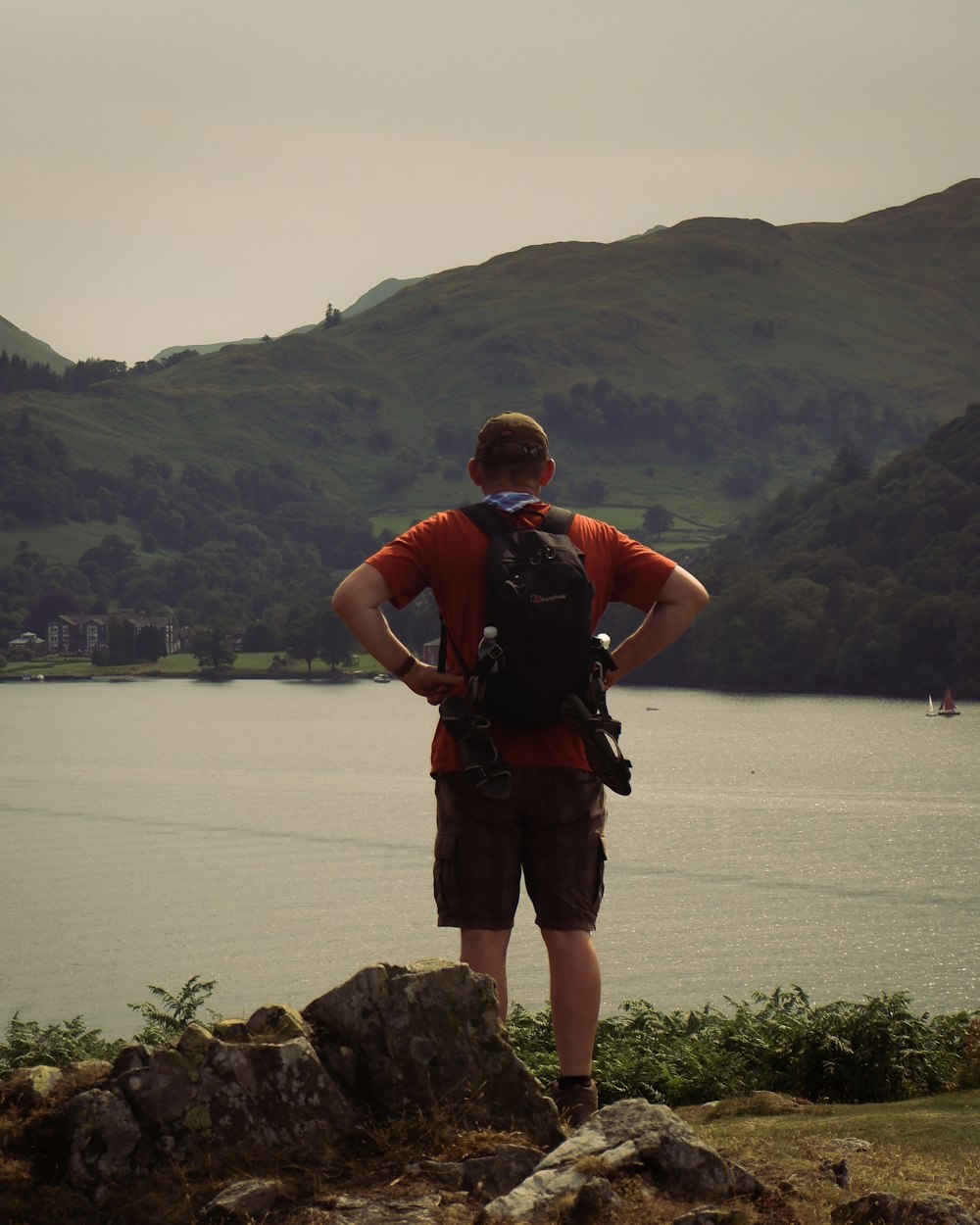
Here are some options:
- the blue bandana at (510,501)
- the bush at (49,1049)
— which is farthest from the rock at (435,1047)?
the bush at (49,1049)

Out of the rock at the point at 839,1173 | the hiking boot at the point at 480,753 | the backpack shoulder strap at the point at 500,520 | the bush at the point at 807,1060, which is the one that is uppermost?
the backpack shoulder strap at the point at 500,520

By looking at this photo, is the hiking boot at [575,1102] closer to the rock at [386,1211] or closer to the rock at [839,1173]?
the rock at [839,1173]

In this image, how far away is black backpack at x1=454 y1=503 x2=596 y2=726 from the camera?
5809mm

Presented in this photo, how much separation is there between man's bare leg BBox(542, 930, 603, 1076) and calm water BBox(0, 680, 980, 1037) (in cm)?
2356

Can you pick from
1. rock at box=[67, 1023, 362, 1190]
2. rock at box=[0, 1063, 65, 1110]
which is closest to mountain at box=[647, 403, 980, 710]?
rock at box=[67, 1023, 362, 1190]

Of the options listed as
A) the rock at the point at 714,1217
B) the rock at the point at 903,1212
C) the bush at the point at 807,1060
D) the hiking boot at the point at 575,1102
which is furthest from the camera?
the bush at the point at 807,1060

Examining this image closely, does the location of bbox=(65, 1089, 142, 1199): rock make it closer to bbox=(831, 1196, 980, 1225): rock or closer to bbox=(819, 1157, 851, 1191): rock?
bbox=(831, 1196, 980, 1225): rock

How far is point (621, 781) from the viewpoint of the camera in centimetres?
586

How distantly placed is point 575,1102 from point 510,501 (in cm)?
215

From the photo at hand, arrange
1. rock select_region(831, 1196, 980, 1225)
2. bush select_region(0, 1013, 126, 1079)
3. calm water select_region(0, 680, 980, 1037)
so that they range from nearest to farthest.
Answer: rock select_region(831, 1196, 980, 1225) < bush select_region(0, 1013, 126, 1079) < calm water select_region(0, 680, 980, 1037)

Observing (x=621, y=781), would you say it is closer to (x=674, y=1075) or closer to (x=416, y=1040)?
(x=416, y=1040)

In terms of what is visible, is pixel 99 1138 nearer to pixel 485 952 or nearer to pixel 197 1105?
pixel 197 1105

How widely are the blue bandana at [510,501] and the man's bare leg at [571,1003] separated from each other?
1528 mm

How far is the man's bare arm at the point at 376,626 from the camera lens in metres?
5.91
